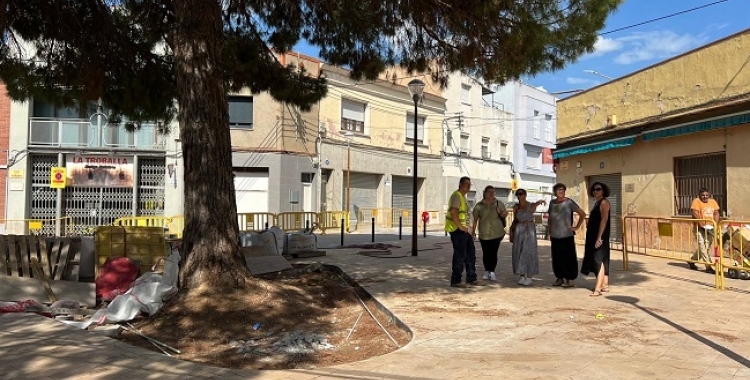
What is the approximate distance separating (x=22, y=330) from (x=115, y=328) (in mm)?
830

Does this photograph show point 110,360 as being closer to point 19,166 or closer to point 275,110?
point 275,110

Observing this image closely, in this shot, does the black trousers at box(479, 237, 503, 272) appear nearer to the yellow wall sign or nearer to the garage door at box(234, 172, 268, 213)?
the garage door at box(234, 172, 268, 213)

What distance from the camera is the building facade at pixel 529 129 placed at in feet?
133

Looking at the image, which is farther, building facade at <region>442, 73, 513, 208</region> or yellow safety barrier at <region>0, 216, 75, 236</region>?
building facade at <region>442, 73, 513, 208</region>

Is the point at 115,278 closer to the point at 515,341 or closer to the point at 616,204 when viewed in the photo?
the point at 515,341

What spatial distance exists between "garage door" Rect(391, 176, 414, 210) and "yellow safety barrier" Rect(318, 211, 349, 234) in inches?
281

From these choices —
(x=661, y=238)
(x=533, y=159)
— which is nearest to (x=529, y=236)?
(x=661, y=238)

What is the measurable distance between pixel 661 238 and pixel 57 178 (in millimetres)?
21007

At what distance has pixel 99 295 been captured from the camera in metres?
7.29

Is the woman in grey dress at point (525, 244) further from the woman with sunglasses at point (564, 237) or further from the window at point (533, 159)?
the window at point (533, 159)

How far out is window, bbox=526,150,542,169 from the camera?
41812mm

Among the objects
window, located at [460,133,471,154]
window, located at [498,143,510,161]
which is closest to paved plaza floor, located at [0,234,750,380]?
window, located at [460,133,471,154]

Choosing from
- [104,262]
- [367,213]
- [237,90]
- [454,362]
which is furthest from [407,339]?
[367,213]

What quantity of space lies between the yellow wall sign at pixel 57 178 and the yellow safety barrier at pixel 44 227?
131 centimetres
